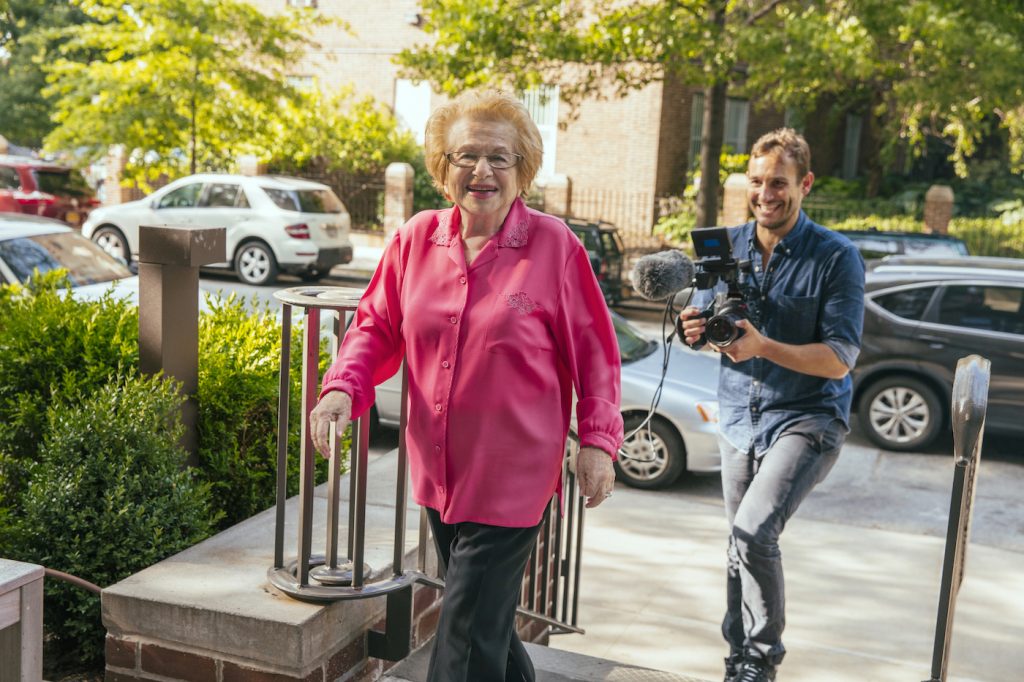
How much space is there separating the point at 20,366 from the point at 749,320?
2.80 metres

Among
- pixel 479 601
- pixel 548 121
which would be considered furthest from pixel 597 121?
pixel 479 601

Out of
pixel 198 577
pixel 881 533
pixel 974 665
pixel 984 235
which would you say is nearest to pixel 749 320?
pixel 198 577

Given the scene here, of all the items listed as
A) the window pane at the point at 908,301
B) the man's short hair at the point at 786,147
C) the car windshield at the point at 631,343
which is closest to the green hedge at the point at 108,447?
the man's short hair at the point at 786,147

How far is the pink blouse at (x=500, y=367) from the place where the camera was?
102 inches

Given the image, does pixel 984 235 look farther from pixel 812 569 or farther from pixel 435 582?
pixel 435 582

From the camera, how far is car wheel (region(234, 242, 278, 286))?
680 inches

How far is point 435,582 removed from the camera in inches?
137

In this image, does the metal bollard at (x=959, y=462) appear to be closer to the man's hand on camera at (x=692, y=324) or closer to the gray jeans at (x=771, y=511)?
the gray jeans at (x=771, y=511)

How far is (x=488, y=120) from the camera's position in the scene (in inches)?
105

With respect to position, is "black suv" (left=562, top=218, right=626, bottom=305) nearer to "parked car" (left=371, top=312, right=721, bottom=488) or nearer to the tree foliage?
the tree foliage

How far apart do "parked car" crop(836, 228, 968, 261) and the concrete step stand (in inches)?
395

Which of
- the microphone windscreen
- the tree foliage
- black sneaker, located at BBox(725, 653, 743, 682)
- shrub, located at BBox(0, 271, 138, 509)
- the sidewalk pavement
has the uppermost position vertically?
the tree foliage

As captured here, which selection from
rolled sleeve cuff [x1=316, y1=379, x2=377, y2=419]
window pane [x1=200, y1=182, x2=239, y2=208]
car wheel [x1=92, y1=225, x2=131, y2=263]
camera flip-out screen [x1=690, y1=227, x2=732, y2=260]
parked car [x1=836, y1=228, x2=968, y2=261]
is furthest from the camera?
car wheel [x1=92, y1=225, x2=131, y2=263]

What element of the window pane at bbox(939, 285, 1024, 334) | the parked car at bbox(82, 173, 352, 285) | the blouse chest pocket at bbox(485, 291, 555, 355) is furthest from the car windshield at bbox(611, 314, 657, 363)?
the parked car at bbox(82, 173, 352, 285)
